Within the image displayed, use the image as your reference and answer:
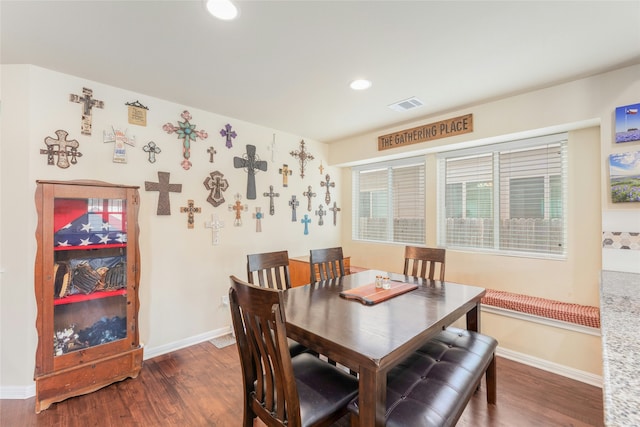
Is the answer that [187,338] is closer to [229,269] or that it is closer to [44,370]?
[229,269]

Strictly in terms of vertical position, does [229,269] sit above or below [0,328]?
above

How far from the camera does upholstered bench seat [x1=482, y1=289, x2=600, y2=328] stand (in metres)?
2.29

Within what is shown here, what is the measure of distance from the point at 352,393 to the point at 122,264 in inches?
81.5

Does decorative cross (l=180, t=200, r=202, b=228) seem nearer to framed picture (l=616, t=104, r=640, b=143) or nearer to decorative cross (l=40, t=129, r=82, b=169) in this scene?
decorative cross (l=40, t=129, r=82, b=169)

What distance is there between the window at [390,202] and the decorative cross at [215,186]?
2167 millimetres

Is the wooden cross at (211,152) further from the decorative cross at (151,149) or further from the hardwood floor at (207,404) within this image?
the hardwood floor at (207,404)

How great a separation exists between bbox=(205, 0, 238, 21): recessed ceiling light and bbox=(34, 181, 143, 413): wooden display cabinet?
151cm

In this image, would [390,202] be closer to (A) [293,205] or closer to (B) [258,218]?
(A) [293,205]

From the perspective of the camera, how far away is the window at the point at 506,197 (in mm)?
2735

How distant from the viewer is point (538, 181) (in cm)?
283

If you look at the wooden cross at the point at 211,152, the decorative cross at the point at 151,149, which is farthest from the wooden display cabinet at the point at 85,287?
the wooden cross at the point at 211,152

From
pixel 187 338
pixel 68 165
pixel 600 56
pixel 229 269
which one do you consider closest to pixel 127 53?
pixel 68 165

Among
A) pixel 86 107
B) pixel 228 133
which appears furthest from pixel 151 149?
pixel 228 133

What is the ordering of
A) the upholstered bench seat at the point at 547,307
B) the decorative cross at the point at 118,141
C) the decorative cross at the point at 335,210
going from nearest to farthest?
1. the upholstered bench seat at the point at 547,307
2. the decorative cross at the point at 118,141
3. the decorative cross at the point at 335,210
